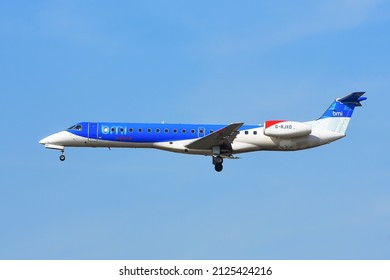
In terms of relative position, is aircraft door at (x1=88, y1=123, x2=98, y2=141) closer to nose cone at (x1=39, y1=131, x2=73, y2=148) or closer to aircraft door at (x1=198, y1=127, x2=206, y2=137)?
nose cone at (x1=39, y1=131, x2=73, y2=148)

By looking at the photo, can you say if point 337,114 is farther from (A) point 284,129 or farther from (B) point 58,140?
(B) point 58,140

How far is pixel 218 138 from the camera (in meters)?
46.7

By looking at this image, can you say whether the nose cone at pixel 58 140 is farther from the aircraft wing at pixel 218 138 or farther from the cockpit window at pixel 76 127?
the aircraft wing at pixel 218 138

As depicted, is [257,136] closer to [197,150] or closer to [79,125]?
[197,150]

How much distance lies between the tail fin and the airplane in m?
1.28

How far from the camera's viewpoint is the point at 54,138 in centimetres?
4812

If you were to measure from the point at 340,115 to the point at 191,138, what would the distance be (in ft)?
28.4

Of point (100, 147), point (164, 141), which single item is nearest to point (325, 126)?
point (164, 141)

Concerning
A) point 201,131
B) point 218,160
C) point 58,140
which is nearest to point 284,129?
point 218,160

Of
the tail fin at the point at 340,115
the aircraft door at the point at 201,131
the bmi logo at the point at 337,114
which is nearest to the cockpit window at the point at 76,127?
the aircraft door at the point at 201,131

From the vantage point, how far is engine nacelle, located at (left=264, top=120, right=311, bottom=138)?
47688 millimetres

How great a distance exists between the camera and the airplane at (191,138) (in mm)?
47500
